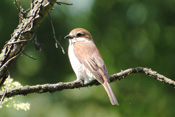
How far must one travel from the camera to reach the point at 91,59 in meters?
4.26

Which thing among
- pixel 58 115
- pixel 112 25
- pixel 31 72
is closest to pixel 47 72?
pixel 31 72

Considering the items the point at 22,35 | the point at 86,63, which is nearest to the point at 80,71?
the point at 86,63

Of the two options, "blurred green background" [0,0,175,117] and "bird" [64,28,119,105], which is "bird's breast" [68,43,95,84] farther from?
"blurred green background" [0,0,175,117]

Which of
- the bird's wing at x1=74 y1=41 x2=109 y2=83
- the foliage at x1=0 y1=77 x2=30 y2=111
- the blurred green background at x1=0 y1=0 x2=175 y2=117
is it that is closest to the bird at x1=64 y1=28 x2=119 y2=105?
the bird's wing at x1=74 y1=41 x2=109 y2=83

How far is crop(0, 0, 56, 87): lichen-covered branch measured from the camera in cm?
239

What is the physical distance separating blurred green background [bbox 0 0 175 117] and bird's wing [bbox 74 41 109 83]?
85 cm

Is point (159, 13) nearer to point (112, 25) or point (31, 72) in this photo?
point (112, 25)

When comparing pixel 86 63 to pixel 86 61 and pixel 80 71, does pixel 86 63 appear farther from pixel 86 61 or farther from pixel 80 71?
pixel 80 71

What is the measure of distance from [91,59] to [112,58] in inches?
59.1

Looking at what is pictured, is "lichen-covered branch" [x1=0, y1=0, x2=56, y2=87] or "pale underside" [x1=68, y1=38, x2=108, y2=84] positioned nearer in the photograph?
"lichen-covered branch" [x1=0, y1=0, x2=56, y2=87]

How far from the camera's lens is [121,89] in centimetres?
559

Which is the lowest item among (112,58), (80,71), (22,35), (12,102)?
(112,58)

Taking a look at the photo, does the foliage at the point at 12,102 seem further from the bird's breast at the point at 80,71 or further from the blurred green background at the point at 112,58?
the blurred green background at the point at 112,58

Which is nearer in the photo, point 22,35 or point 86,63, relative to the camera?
point 22,35
